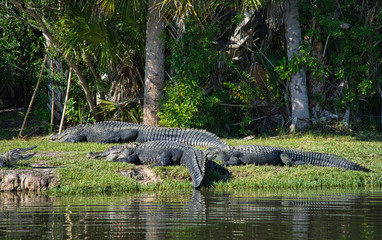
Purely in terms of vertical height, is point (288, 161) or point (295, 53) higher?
point (295, 53)

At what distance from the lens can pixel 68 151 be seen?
35.0 feet

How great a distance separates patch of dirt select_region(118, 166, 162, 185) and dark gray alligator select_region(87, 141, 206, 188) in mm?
320

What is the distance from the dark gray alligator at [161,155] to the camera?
324 inches

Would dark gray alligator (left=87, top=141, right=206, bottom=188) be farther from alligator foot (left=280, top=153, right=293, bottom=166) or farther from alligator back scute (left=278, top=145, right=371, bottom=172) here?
alligator back scute (left=278, top=145, right=371, bottom=172)

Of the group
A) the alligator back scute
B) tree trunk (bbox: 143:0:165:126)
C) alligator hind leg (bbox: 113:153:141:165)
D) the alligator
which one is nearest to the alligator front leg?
the alligator back scute

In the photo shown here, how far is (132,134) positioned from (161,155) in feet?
12.6

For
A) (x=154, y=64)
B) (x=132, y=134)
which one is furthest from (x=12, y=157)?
(x=154, y=64)

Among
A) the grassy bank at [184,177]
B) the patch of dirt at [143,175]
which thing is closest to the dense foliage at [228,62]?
the grassy bank at [184,177]

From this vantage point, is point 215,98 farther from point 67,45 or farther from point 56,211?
point 56,211

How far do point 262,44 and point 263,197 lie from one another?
9.02 metres

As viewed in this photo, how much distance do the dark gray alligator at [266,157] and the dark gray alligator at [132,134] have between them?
205cm

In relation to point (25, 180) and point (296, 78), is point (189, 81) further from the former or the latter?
point (25, 180)

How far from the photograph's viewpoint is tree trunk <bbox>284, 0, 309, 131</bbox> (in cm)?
1415

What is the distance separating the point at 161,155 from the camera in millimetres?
8945
